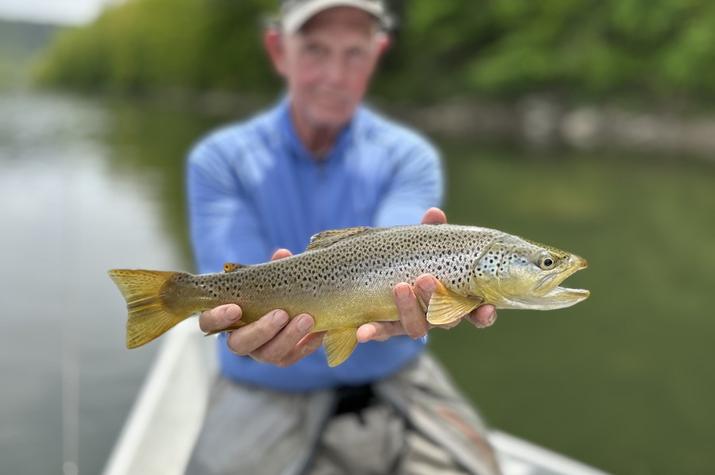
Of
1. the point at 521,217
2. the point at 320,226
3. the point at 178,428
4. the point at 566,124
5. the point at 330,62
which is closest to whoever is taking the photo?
the point at 330,62

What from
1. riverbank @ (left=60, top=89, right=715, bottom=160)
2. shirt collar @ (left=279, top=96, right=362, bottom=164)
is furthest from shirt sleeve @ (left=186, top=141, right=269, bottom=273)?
riverbank @ (left=60, top=89, right=715, bottom=160)

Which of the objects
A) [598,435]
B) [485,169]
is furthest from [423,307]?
[485,169]

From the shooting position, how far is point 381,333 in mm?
2729

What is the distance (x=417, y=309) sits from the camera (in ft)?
8.21

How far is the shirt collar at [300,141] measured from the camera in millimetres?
3842

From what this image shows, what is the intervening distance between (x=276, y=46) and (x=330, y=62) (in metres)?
0.50

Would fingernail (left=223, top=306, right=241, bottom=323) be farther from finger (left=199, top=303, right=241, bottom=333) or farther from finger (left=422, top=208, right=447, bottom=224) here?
finger (left=422, top=208, right=447, bottom=224)

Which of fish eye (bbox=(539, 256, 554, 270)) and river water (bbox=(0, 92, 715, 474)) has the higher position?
fish eye (bbox=(539, 256, 554, 270))

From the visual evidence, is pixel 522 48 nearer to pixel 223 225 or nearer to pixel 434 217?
pixel 223 225

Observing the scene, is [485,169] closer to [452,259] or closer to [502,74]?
[502,74]

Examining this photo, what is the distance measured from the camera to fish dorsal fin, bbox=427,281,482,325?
2.36m

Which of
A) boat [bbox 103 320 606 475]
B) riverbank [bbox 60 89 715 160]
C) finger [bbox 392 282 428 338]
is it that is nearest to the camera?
finger [bbox 392 282 428 338]

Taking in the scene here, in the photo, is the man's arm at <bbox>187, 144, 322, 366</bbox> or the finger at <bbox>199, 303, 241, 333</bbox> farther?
the man's arm at <bbox>187, 144, 322, 366</bbox>

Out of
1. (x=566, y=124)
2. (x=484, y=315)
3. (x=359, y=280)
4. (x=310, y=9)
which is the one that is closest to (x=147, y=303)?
(x=359, y=280)
